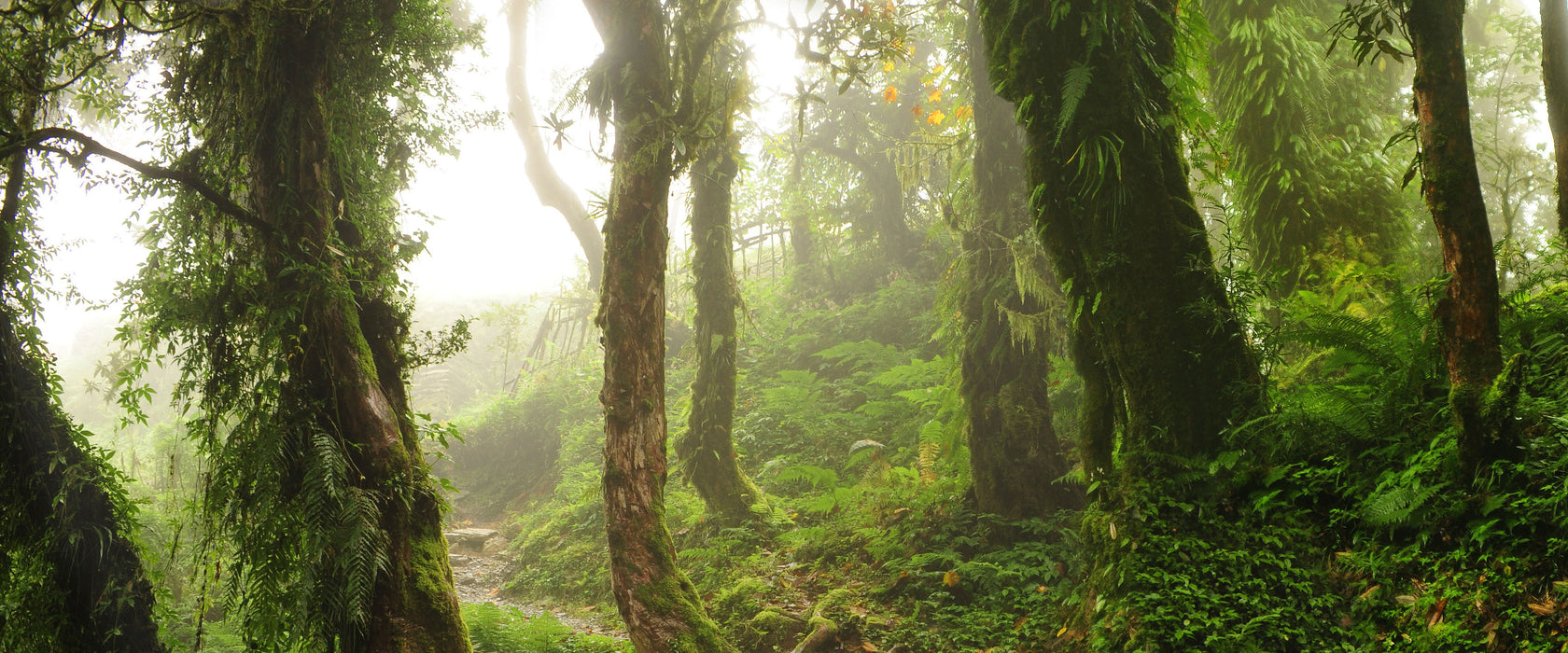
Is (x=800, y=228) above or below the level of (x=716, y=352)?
above

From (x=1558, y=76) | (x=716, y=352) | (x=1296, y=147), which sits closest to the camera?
(x=1558, y=76)

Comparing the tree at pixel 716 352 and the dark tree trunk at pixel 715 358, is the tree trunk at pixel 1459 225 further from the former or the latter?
the dark tree trunk at pixel 715 358

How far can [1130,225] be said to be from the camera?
3.61 meters

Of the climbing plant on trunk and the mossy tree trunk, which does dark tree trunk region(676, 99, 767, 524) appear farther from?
the climbing plant on trunk

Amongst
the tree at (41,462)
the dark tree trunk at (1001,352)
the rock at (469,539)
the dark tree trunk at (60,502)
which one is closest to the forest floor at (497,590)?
the rock at (469,539)

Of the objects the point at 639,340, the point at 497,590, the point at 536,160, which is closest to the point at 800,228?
the point at 536,160

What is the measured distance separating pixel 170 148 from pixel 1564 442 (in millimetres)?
7610

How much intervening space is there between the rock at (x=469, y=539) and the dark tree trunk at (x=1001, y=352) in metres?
8.56

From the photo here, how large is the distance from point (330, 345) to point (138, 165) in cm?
146

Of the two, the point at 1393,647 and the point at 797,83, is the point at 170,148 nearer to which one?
the point at 797,83

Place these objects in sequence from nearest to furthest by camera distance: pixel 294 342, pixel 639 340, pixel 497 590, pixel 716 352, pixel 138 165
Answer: pixel 138 165
pixel 294 342
pixel 639 340
pixel 716 352
pixel 497 590

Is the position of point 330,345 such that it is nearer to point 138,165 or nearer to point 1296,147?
point 138,165

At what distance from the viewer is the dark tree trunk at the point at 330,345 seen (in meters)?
4.65

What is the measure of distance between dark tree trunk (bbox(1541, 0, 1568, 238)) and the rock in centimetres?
1273
